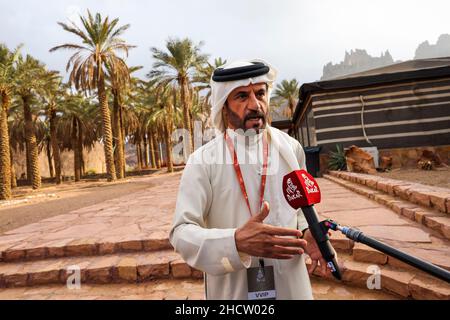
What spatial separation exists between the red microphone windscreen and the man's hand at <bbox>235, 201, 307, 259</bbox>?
120mm

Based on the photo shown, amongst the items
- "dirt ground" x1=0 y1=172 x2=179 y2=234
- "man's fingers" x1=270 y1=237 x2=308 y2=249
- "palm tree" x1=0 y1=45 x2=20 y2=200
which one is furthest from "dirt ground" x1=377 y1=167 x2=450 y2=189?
"palm tree" x1=0 y1=45 x2=20 y2=200

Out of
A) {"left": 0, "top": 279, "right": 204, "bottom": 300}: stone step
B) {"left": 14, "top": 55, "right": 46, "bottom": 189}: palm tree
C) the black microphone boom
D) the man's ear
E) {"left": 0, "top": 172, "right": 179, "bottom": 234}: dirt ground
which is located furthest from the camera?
{"left": 14, "top": 55, "right": 46, "bottom": 189}: palm tree

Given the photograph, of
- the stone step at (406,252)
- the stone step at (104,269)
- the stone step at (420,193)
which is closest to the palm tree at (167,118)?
the stone step at (420,193)

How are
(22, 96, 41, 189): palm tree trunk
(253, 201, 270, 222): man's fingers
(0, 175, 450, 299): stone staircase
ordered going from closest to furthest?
1. (253, 201, 270, 222): man's fingers
2. (0, 175, 450, 299): stone staircase
3. (22, 96, 41, 189): palm tree trunk

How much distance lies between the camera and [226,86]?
153 cm

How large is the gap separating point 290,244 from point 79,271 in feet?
10.5

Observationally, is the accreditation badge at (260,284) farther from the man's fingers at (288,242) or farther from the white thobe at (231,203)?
the man's fingers at (288,242)

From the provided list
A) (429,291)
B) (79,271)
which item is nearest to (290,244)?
(429,291)

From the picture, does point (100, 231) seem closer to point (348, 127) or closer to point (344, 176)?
point (344, 176)

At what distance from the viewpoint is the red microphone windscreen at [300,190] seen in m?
1.08

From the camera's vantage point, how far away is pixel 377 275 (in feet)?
8.36

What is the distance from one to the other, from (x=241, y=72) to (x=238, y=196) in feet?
2.18

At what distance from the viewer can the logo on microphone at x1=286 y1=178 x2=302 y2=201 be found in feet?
3.61

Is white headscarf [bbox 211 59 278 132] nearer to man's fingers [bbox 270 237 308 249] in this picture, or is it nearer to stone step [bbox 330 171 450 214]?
man's fingers [bbox 270 237 308 249]
